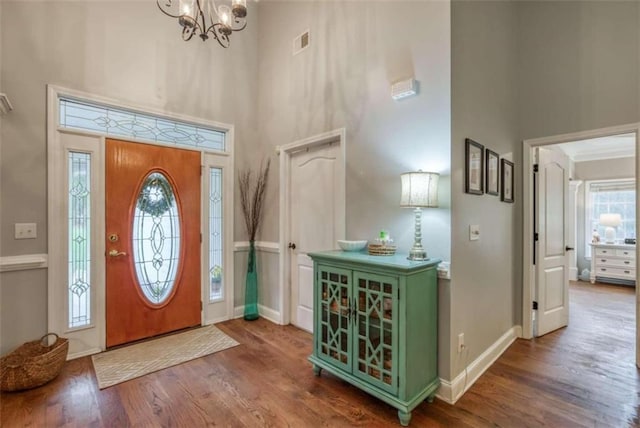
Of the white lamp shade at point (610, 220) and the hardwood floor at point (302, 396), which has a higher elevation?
the white lamp shade at point (610, 220)

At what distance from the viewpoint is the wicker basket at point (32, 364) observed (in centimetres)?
224

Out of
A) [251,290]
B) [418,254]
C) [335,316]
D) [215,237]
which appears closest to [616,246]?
[418,254]

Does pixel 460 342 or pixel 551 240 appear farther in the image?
pixel 551 240

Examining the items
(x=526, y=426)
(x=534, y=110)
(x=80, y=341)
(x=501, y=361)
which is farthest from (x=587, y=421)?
(x=80, y=341)

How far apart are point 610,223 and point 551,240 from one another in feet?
12.3

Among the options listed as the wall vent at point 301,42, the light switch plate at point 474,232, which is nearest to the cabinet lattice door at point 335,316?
the light switch plate at point 474,232

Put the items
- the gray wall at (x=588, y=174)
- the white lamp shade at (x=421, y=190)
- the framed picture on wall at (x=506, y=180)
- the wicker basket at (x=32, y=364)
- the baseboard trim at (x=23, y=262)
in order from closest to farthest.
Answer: the white lamp shade at (x=421, y=190)
the wicker basket at (x=32, y=364)
the baseboard trim at (x=23, y=262)
the framed picture on wall at (x=506, y=180)
the gray wall at (x=588, y=174)

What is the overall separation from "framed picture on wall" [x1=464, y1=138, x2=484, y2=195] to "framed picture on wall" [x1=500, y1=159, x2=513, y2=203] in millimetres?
561

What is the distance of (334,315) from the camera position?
95.2 inches

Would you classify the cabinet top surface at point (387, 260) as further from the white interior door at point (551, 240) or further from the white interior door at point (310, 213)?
the white interior door at point (551, 240)

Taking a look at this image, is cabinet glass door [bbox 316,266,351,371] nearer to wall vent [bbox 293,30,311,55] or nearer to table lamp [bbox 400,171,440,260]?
table lamp [bbox 400,171,440,260]

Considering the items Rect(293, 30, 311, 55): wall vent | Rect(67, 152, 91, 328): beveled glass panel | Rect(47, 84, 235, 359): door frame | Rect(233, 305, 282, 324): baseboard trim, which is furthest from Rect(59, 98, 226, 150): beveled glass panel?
Rect(233, 305, 282, 324): baseboard trim

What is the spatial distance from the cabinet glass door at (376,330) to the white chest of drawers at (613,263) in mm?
6177

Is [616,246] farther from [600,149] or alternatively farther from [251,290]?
[251,290]
